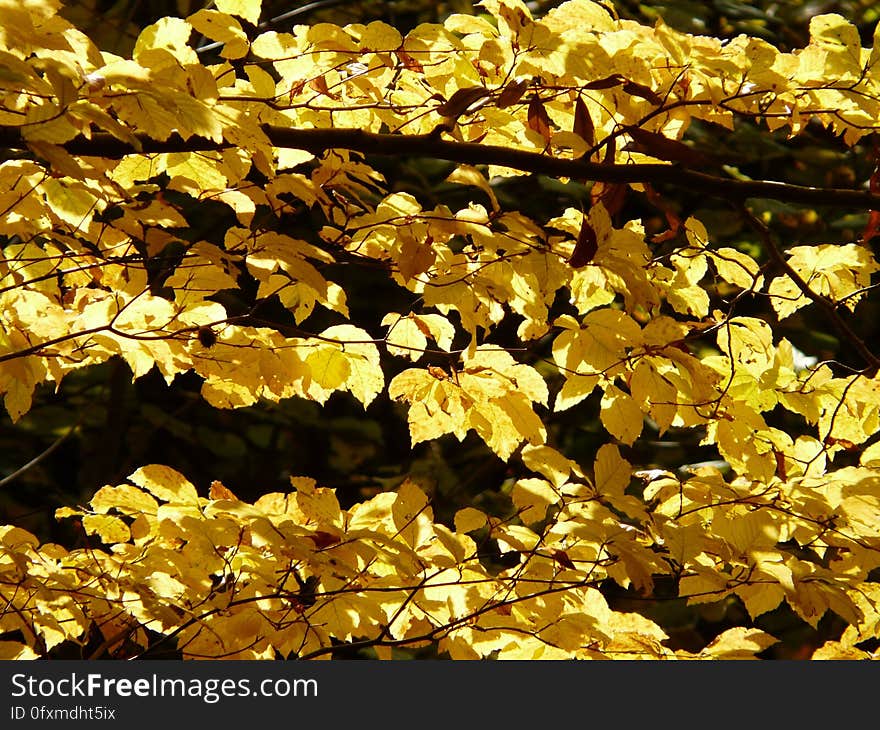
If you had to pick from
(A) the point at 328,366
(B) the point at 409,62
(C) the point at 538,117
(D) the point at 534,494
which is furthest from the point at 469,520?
(B) the point at 409,62

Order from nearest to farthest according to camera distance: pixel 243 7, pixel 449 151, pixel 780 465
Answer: pixel 449 151 → pixel 243 7 → pixel 780 465

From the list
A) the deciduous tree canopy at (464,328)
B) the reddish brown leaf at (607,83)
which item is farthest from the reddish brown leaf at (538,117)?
the reddish brown leaf at (607,83)

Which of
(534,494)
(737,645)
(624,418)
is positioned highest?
(624,418)

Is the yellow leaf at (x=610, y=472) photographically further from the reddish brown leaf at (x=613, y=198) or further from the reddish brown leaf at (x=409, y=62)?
the reddish brown leaf at (x=409, y=62)

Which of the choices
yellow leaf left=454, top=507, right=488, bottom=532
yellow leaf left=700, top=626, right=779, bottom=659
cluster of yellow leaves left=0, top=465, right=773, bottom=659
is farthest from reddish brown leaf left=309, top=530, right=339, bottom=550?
yellow leaf left=700, top=626, right=779, bottom=659

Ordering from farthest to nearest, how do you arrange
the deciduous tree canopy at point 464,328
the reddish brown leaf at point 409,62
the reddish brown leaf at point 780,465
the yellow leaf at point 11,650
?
the reddish brown leaf at point 780,465 < the yellow leaf at point 11,650 < the reddish brown leaf at point 409,62 < the deciduous tree canopy at point 464,328

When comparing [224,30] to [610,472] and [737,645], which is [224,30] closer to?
[610,472]

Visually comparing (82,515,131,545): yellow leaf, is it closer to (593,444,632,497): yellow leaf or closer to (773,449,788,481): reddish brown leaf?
(593,444,632,497): yellow leaf

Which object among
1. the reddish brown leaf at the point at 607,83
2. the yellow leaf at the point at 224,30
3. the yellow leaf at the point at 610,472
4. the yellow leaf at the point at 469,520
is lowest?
the yellow leaf at the point at 469,520

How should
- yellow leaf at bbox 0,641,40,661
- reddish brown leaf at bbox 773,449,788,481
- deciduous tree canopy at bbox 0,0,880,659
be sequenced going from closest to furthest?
deciduous tree canopy at bbox 0,0,880,659 < yellow leaf at bbox 0,641,40,661 < reddish brown leaf at bbox 773,449,788,481

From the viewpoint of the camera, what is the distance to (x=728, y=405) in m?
1.98

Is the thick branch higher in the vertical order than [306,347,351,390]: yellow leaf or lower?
higher

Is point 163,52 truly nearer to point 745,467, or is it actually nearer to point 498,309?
point 498,309

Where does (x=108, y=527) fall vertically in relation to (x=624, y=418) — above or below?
below
